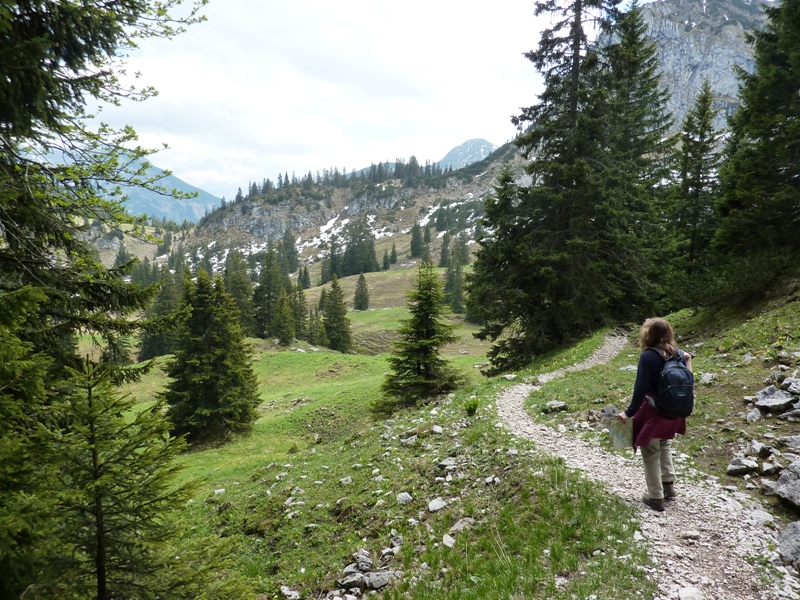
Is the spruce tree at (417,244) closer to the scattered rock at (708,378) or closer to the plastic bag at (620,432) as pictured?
the scattered rock at (708,378)

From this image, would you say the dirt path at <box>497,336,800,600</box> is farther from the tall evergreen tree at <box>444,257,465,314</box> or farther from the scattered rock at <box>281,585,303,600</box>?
the tall evergreen tree at <box>444,257,465,314</box>

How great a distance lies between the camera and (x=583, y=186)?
62.6 ft

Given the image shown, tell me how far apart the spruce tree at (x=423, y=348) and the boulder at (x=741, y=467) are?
10.6m

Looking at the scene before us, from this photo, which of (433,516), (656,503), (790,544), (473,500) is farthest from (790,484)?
(433,516)

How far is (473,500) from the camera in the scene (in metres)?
7.05

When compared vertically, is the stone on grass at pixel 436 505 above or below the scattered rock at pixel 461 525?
below

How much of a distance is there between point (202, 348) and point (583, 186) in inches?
897

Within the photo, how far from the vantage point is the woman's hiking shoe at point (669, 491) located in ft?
18.7

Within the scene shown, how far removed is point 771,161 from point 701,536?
15.3m

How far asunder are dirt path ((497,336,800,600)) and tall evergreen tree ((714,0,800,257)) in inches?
481

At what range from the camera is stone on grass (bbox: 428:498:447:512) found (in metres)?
7.20

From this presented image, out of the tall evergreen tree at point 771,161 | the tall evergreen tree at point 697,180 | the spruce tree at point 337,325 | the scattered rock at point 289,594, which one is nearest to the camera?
the scattered rock at point 289,594

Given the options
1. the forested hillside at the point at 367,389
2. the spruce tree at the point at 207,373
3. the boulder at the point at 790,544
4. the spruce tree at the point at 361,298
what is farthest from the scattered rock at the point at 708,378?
the spruce tree at the point at 361,298

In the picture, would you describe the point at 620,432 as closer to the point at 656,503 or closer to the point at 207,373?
the point at 656,503
